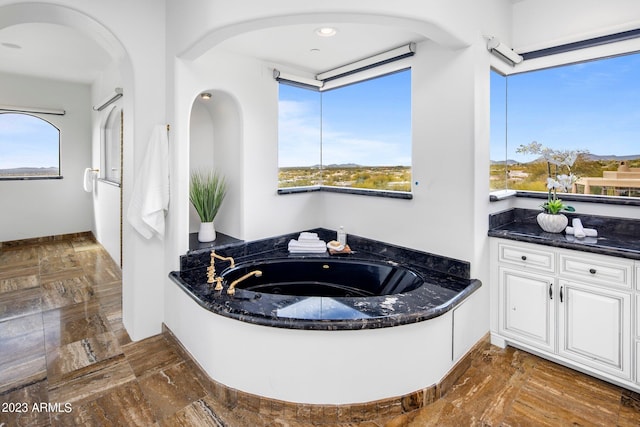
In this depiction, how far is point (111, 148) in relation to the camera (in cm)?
555

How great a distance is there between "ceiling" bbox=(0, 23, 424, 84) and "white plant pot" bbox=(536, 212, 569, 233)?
5.42 ft

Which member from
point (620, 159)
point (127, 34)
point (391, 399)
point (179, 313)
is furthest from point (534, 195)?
point (127, 34)

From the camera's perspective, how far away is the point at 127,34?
8.29 ft

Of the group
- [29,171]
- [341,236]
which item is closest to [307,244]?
[341,236]

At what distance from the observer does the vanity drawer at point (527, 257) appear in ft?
7.88

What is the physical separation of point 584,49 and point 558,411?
8.05 feet

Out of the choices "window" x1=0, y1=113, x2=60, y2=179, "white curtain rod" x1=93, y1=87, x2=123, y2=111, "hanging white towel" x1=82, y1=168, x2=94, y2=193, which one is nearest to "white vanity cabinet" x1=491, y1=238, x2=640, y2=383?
"white curtain rod" x1=93, y1=87, x2=123, y2=111

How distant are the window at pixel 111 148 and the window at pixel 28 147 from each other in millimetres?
1149

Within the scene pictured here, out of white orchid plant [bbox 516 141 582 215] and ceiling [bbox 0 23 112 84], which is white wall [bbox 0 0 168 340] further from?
white orchid plant [bbox 516 141 582 215]

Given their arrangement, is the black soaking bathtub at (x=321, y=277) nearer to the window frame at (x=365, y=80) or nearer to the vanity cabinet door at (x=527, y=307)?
the window frame at (x=365, y=80)

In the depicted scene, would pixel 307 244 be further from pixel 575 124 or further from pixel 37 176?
pixel 37 176

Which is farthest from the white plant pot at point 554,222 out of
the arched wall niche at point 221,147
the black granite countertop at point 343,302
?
the arched wall niche at point 221,147

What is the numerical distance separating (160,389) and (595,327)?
8.96 feet

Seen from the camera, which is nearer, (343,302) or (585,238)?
(343,302)
